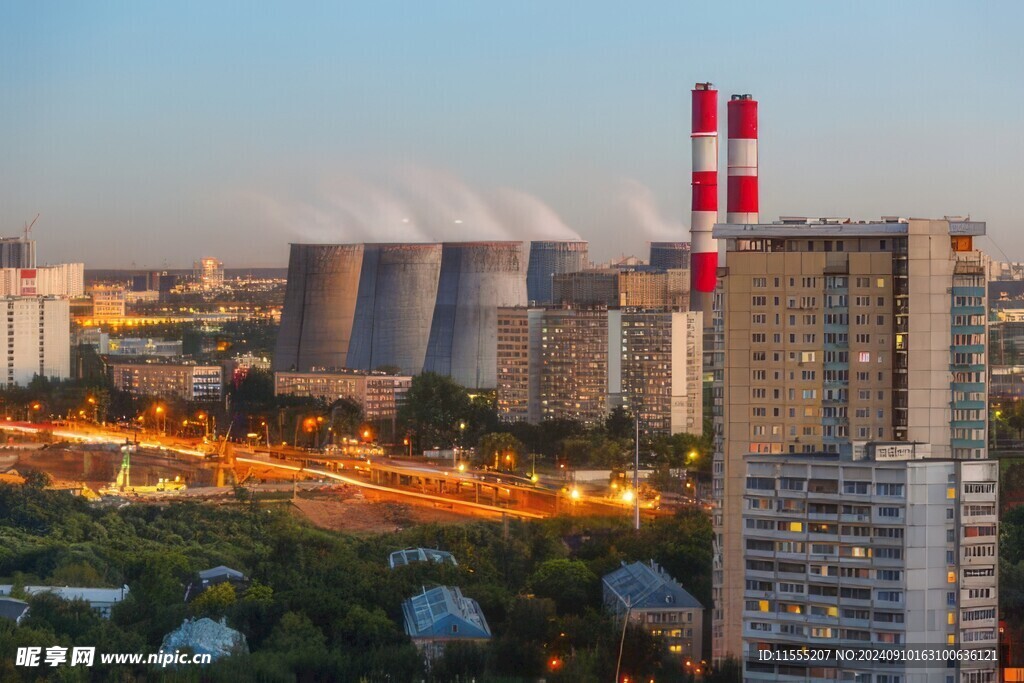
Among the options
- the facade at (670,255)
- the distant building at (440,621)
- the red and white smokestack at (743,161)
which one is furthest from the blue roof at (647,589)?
the facade at (670,255)

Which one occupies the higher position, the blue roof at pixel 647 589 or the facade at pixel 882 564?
the facade at pixel 882 564

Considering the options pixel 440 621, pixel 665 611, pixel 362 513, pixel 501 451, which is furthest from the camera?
pixel 501 451

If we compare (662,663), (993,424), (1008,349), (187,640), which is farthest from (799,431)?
(1008,349)

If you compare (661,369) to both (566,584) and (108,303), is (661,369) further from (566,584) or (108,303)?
(108,303)

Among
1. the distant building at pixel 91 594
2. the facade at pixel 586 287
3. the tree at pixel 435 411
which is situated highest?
the facade at pixel 586 287

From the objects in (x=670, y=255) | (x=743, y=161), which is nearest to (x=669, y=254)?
(x=670, y=255)

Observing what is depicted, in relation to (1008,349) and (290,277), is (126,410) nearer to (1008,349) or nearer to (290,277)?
(290,277)

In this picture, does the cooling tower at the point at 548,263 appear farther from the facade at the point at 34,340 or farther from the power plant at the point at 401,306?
the facade at the point at 34,340
